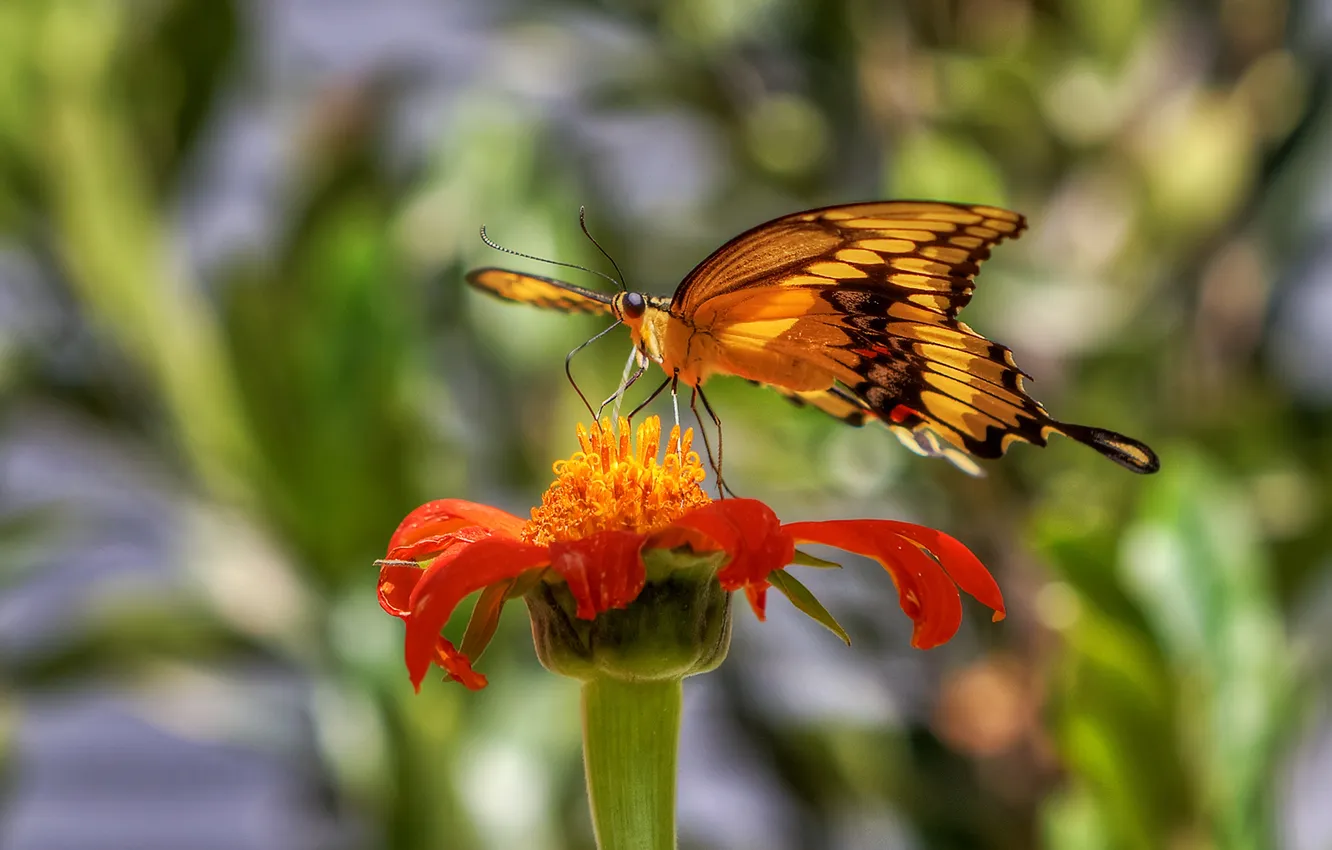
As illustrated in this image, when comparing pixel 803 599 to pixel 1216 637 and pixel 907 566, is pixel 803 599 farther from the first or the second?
pixel 1216 637

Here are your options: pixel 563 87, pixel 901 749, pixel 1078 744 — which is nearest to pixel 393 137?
pixel 563 87

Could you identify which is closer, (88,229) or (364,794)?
(364,794)

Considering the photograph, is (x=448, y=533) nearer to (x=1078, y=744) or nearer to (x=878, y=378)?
(x=878, y=378)

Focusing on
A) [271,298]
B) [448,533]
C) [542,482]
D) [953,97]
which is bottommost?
[448,533]

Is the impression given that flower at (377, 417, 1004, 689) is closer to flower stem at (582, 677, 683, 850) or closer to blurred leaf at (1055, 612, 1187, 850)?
flower stem at (582, 677, 683, 850)

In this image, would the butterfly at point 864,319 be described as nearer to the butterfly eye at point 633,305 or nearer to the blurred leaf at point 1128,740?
the butterfly eye at point 633,305

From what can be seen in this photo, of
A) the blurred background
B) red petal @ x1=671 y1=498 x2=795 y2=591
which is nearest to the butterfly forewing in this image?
red petal @ x1=671 y1=498 x2=795 y2=591

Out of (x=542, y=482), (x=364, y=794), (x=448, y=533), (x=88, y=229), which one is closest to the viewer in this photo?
(x=448, y=533)

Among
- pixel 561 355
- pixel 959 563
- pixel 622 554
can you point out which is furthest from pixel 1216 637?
pixel 561 355

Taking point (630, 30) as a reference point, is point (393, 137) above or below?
below
